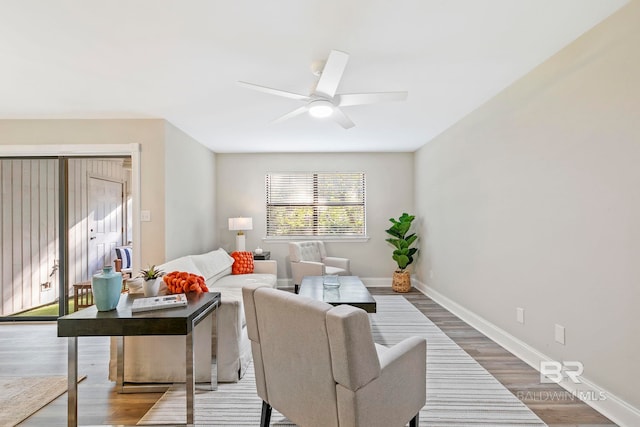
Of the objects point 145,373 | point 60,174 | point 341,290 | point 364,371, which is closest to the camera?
point 364,371

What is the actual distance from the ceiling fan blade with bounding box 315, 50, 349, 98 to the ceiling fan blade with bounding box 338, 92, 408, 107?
13 cm

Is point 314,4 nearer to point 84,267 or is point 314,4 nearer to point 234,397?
point 234,397

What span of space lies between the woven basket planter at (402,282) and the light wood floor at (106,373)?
1199 mm

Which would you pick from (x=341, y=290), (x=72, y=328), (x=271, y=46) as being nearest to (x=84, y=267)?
(x=72, y=328)

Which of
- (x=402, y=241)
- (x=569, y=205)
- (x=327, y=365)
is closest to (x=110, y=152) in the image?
(x=327, y=365)

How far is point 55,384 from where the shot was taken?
2.44 m

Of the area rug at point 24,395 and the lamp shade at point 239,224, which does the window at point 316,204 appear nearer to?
the lamp shade at point 239,224

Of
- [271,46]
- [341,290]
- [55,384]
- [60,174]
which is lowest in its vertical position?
[55,384]

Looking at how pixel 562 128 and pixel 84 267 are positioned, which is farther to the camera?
pixel 84 267

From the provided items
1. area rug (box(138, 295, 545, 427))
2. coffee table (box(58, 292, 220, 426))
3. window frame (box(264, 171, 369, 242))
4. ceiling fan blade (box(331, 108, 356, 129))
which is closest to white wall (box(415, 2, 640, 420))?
area rug (box(138, 295, 545, 427))

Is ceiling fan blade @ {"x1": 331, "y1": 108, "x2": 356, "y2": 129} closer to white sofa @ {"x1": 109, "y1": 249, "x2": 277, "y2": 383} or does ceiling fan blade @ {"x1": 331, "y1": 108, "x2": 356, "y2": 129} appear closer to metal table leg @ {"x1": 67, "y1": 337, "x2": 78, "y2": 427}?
white sofa @ {"x1": 109, "y1": 249, "x2": 277, "y2": 383}

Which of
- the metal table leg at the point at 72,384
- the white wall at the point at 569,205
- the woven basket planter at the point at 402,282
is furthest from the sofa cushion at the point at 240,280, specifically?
the white wall at the point at 569,205

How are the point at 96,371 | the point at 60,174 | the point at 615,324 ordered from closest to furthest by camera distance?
1. the point at 615,324
2. the point at 96,371
3. the point at 60,174

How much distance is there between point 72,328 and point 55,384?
1.31 m
